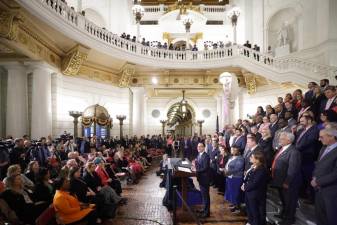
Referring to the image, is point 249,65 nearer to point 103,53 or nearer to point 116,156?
point 103,53

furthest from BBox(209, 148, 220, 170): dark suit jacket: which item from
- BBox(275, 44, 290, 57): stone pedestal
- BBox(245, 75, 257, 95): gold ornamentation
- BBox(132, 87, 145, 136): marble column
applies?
BBox(275, 44, 290, 57): stone pedestal

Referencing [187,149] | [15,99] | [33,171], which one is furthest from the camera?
[187,149]

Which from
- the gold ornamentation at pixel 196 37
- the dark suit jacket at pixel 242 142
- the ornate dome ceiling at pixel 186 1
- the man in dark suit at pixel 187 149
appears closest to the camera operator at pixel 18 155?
the dark suit jacket at pixel 242 142

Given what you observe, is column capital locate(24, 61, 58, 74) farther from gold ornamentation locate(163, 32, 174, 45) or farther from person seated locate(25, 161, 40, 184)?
gold ornamentation locate(163, 32, 174, 45)

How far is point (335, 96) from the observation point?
681 cm

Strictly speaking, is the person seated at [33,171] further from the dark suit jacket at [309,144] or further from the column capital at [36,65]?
the column capital at [36,65]

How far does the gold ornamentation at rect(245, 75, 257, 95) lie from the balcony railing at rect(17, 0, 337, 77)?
139cm

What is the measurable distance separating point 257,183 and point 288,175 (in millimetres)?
541

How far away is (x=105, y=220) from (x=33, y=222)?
1.64 m

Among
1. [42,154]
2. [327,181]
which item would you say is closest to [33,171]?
[42,154]

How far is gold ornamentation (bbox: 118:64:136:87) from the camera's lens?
17694mm

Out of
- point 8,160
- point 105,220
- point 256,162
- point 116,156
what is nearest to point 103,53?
point 116,156

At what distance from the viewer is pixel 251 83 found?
18.7 meters

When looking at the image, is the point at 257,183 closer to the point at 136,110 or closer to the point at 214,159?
the point at 214,159
